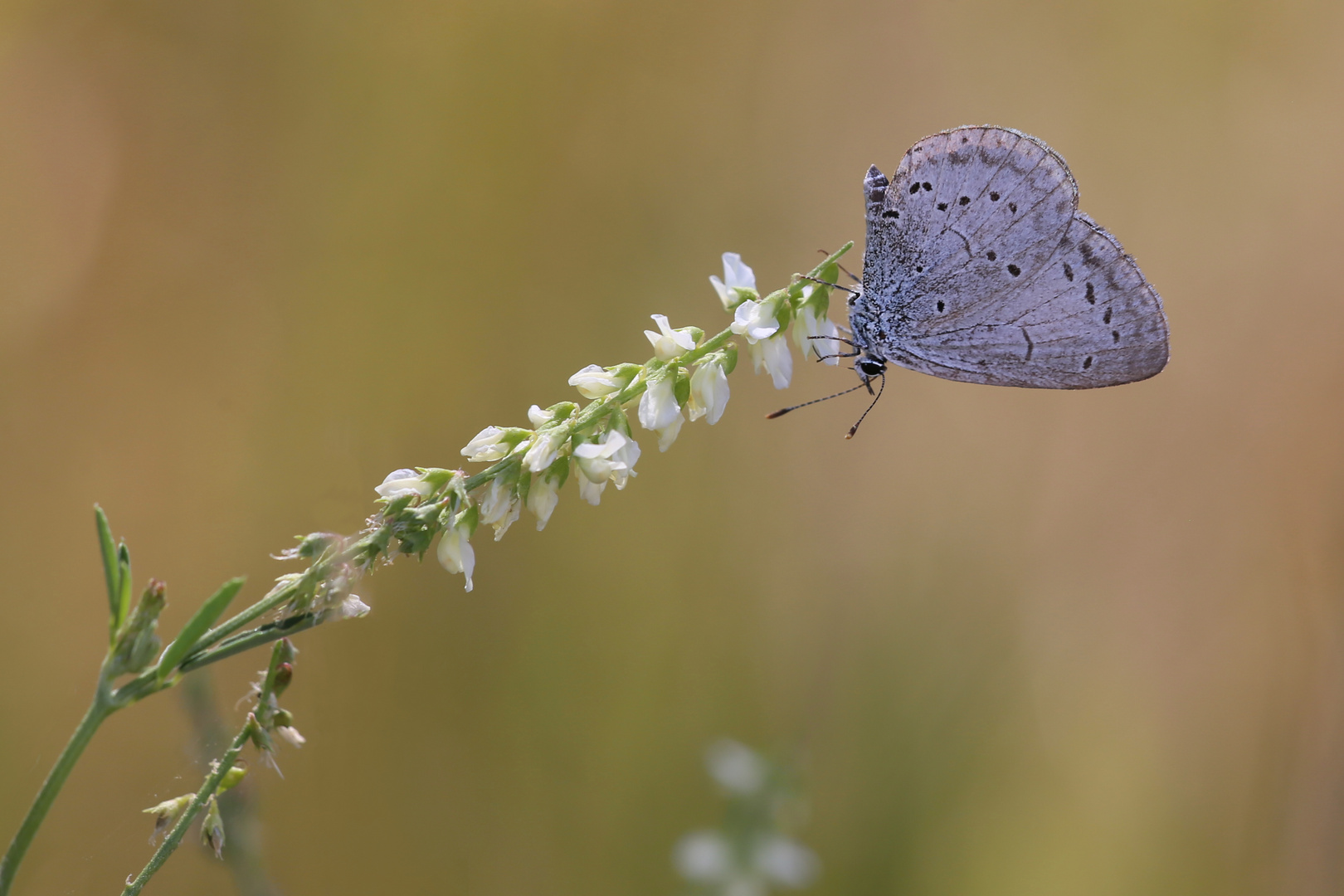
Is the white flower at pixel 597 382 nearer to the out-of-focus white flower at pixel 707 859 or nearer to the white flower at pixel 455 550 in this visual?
the white flower at pixel 455 550

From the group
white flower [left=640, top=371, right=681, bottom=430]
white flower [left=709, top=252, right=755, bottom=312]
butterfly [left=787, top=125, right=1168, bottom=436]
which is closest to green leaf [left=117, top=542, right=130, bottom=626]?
white flower [left=640, top=371, right=681, bottom=430]

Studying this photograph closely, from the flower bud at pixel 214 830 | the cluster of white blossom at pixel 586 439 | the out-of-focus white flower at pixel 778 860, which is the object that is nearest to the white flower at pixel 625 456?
the cluster of white blossom at pixel 586 439

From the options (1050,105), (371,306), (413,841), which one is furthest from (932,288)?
(1050,105)

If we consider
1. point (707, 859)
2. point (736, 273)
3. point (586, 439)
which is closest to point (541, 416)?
point (586, 439)

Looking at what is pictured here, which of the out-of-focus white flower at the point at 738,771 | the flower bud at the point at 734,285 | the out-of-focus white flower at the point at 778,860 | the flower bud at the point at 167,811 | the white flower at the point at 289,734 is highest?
the flower bud at the point at 734,285

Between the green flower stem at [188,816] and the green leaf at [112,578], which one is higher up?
the green leaf at [112,578]

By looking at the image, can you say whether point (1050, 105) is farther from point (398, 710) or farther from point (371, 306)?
point (398, 710)

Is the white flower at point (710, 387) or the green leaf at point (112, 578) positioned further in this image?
the white flower at point (710, 387)

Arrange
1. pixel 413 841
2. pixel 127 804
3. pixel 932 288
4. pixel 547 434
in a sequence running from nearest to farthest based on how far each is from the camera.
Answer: pixel 547 434 < pixel 932 288 < pixel 127 804 < pixel 413 841
